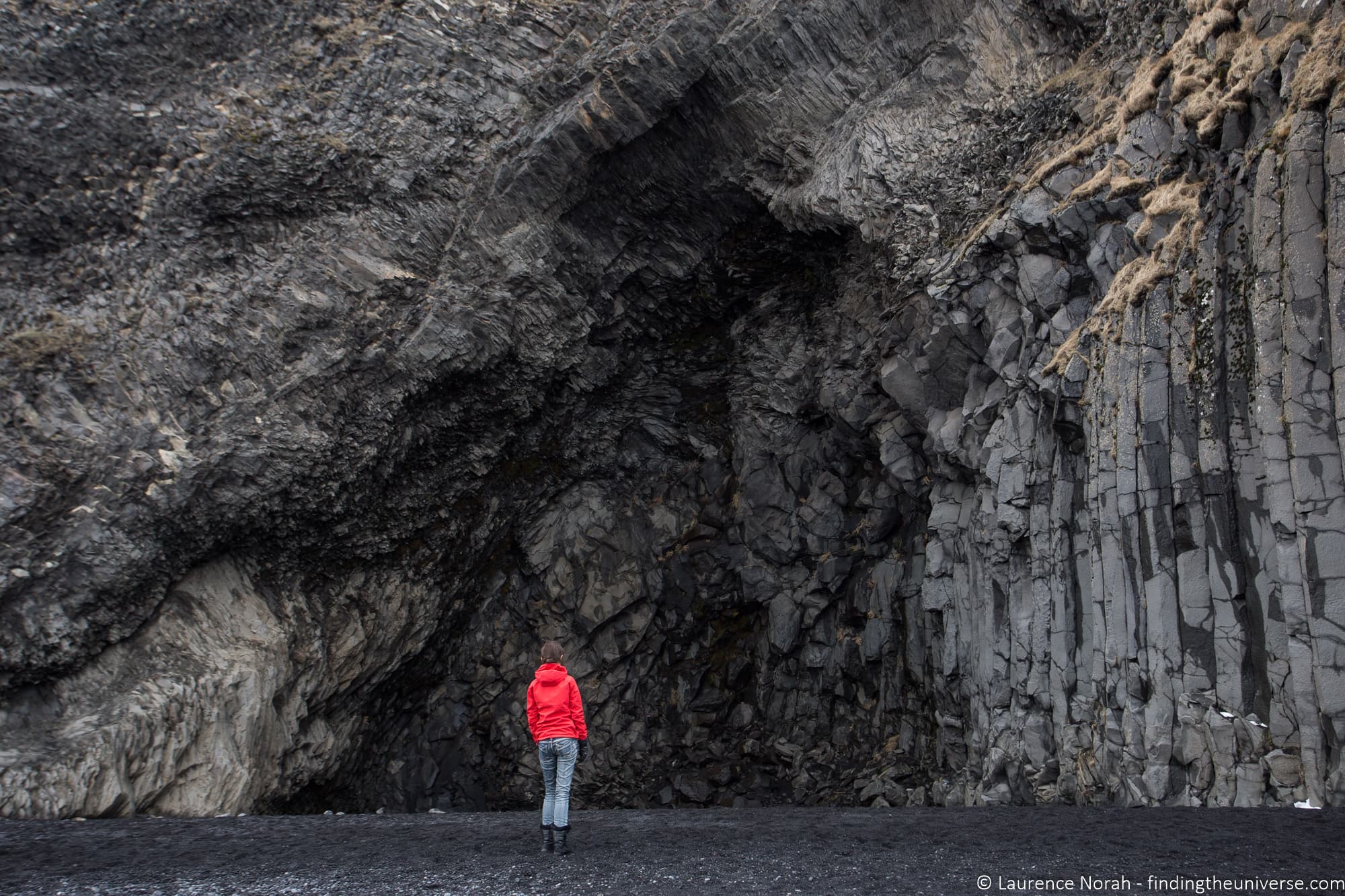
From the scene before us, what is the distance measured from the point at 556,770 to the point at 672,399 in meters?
15.4

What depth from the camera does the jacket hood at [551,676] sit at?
9.01m

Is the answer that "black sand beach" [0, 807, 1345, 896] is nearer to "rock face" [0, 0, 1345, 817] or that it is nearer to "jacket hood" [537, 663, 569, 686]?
"jacket hood" [537, 663, 569, 686]

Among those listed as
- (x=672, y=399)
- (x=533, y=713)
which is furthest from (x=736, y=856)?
(x=672, y=399)

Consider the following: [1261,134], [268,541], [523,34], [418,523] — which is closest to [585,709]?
[418,523]

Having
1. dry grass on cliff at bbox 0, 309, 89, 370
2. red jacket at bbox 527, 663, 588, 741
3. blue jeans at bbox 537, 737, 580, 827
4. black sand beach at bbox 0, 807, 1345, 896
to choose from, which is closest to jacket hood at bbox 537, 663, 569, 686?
red jacket at bbox 527, 663, 588, 741

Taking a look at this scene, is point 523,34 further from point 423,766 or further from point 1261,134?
point 423,766

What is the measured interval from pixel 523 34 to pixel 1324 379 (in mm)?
16941

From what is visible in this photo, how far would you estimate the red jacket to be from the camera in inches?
348

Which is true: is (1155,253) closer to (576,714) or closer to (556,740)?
(576,714)

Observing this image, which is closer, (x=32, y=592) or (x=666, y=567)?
(x=32, y=592)

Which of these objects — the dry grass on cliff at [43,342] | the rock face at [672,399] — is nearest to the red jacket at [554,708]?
the rock face at [672,399]

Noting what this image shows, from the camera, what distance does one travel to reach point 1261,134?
11492 millimetres

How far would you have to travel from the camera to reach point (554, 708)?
8875 millimetres

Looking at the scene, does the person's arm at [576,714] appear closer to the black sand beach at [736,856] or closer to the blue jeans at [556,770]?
the blue jeans at [556,770]
